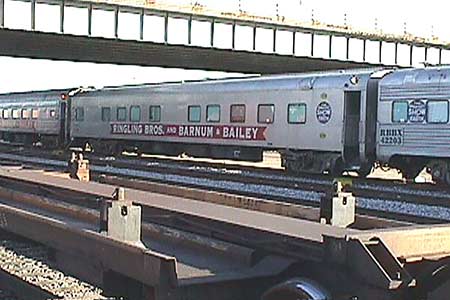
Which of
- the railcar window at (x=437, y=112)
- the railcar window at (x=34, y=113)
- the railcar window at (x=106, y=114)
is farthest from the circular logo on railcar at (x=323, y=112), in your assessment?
the railcar window at (x=34, y=113)

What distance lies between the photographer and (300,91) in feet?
71.1

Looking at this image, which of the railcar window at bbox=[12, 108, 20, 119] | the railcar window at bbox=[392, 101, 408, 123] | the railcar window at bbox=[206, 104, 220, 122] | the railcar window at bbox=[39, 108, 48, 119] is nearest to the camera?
the railcar window at bbox=[392, 101, 408, 123]

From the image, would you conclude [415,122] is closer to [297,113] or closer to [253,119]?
[297,113]

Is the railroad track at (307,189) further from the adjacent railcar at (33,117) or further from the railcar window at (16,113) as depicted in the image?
the railcar window at (16,113)

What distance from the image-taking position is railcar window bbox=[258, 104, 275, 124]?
2266 centimetres

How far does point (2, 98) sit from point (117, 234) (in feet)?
141

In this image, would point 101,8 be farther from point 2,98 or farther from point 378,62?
point 378,62

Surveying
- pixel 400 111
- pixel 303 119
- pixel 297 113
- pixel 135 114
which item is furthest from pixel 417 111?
pixel 135 114

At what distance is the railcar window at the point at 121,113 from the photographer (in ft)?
101

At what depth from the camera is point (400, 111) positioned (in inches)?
739

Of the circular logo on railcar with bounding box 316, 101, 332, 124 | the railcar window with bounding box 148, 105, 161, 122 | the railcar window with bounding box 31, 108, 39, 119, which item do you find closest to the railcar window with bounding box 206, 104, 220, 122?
the railcar window with bounding box 148, 105, 161, 122

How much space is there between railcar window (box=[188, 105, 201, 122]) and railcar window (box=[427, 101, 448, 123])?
9.90 m

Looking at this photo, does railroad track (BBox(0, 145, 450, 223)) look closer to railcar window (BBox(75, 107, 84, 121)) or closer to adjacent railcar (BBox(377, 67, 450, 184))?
adjacent railcar (BBox(377, 67, 450, 184))

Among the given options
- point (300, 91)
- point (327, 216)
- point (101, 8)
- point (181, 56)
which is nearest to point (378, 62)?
point (181, 56)
